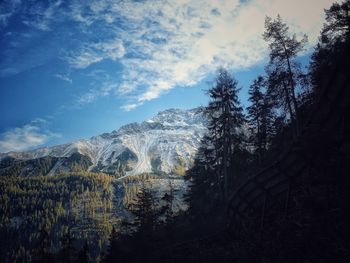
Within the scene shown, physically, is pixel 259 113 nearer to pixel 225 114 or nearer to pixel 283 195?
pixel 225 114

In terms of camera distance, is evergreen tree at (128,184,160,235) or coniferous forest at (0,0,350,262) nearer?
coniferous forest at (0,0,350,262)

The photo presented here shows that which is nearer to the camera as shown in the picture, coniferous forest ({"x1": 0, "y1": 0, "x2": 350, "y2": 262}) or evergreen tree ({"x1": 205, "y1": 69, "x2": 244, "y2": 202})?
coniferous forest ({"x1": 0, "y1": 0, "x2": 350, "y2": 262})

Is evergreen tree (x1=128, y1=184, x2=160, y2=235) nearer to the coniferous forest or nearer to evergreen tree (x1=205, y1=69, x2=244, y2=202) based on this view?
the coniferous forest

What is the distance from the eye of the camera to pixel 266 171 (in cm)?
1869

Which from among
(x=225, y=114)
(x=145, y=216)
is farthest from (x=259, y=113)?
(x=145, y=216)

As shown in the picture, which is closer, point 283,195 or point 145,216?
point 283,195

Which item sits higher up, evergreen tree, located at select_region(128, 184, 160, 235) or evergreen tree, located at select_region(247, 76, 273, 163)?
evergreen tree, located at select_region(247, 76, 273, 163)

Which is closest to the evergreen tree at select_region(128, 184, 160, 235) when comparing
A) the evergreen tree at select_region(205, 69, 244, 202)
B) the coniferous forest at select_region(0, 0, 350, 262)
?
the coniferous forest at select_region(0, 0, 350, 262)

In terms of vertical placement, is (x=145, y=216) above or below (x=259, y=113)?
below

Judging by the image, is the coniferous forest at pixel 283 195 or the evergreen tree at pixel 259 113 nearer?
the coniferous forest at pixel 283 195

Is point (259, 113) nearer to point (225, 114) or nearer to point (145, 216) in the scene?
point (225, 114)

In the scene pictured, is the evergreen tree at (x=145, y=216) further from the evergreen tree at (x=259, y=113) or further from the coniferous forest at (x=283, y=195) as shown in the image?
the evergreen tree at (x=259, y=113)

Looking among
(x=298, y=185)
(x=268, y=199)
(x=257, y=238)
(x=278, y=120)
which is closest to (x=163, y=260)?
(x=257, y=238)

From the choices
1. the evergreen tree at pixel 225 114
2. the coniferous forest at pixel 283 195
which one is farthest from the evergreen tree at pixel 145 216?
the evergreen tree at pixel 225 114
